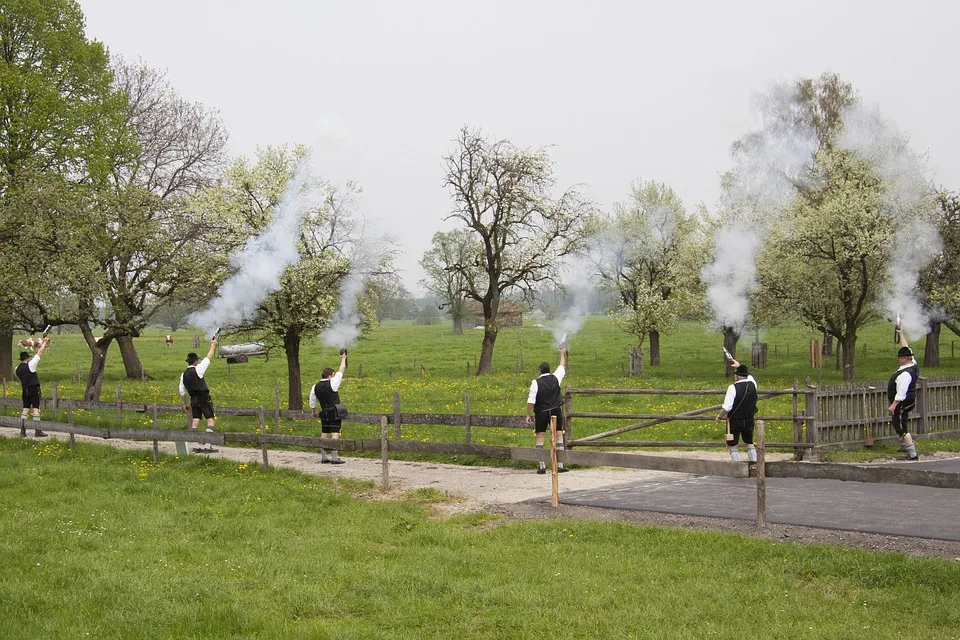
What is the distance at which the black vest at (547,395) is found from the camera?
1675cm

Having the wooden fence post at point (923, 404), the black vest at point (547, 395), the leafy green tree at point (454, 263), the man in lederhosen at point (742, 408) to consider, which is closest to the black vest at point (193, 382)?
the black vest at point (547, 395)

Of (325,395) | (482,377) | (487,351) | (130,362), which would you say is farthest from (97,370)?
(487,351)

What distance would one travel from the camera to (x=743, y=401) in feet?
50.4

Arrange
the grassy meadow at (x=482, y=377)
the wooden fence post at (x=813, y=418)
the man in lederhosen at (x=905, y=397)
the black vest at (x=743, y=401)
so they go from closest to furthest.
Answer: the black vest at (x=743, y=401) < the man in lederhosen at (x=905, y=397) < the wooden fence post at (x=813, y=418) < the grassy meadow at (x=482, y=377)

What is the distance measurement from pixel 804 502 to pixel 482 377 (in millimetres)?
27008

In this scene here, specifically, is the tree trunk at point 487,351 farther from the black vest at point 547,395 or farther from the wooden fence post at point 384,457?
the wooden fence post at point 384,457

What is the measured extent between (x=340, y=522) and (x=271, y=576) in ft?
9.18

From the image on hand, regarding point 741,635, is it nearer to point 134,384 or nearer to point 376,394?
point 376,394

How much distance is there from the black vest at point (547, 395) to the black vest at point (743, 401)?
3216 mm

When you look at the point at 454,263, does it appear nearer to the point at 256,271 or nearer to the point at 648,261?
the point at 648,261

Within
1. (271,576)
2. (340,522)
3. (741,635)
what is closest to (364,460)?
(340,522)

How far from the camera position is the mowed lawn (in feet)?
25.0

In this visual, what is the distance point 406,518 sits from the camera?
39.8ft

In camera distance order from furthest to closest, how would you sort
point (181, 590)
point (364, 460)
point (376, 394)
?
point (376, 394) → point (364, 460) → point (181, 590)
